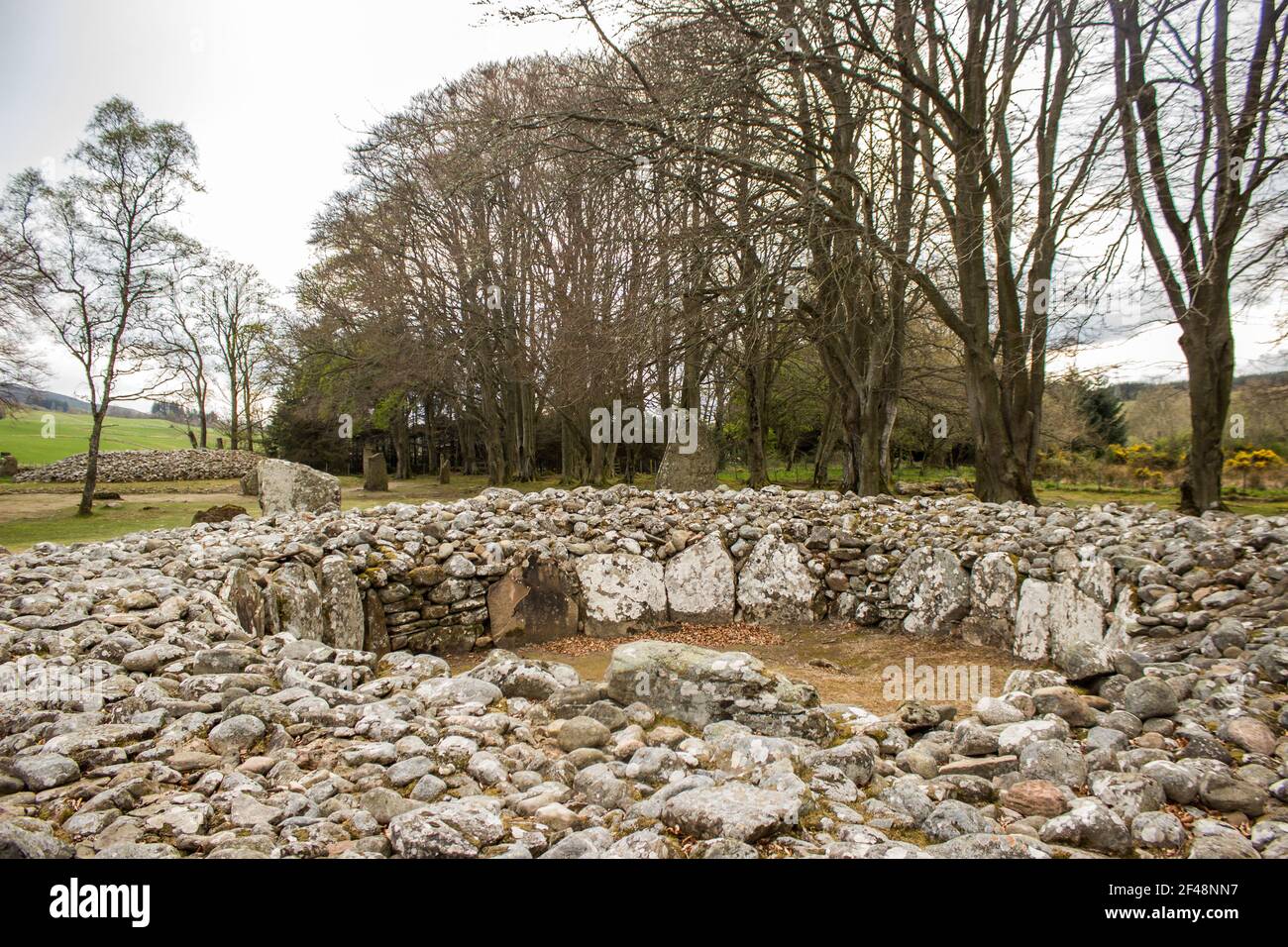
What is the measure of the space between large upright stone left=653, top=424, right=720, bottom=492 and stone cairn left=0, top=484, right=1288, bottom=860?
6.46 m

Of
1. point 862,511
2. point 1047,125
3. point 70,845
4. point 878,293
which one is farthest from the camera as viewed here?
point 878,293

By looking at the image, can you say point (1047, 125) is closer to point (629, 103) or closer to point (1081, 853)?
point (629, 103)

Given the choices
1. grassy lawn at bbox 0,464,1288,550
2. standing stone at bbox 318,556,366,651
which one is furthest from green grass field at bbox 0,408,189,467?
standing stone at bbox 318,556,366,651

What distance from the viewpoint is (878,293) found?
11.4 m

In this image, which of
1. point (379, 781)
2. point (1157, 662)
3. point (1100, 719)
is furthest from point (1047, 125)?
point (379, 781)

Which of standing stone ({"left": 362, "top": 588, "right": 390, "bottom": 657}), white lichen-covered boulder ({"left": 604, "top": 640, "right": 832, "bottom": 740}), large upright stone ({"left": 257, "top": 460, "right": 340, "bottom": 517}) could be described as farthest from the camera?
large upright stone ({"left": 257, "top": 460, "right": 340, "bottom": 517})

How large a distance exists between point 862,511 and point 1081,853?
5.97m

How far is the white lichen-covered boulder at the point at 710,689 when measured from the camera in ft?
11.9

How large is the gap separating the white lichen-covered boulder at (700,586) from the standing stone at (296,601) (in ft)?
10.9

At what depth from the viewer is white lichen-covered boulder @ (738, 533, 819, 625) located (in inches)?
281

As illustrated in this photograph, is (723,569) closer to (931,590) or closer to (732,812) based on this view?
(931,590)

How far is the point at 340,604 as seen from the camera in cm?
592

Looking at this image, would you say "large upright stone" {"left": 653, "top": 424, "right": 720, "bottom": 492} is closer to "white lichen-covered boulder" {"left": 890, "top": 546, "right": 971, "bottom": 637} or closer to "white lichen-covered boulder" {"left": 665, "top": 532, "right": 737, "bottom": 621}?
"white lichen-covered boulder" {"left": 665, "top": 532, "right": 737, "bottom": 621}

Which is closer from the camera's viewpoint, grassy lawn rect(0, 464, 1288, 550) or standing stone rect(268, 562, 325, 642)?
Result: standing stone rect(268, 562, 325, 642)
